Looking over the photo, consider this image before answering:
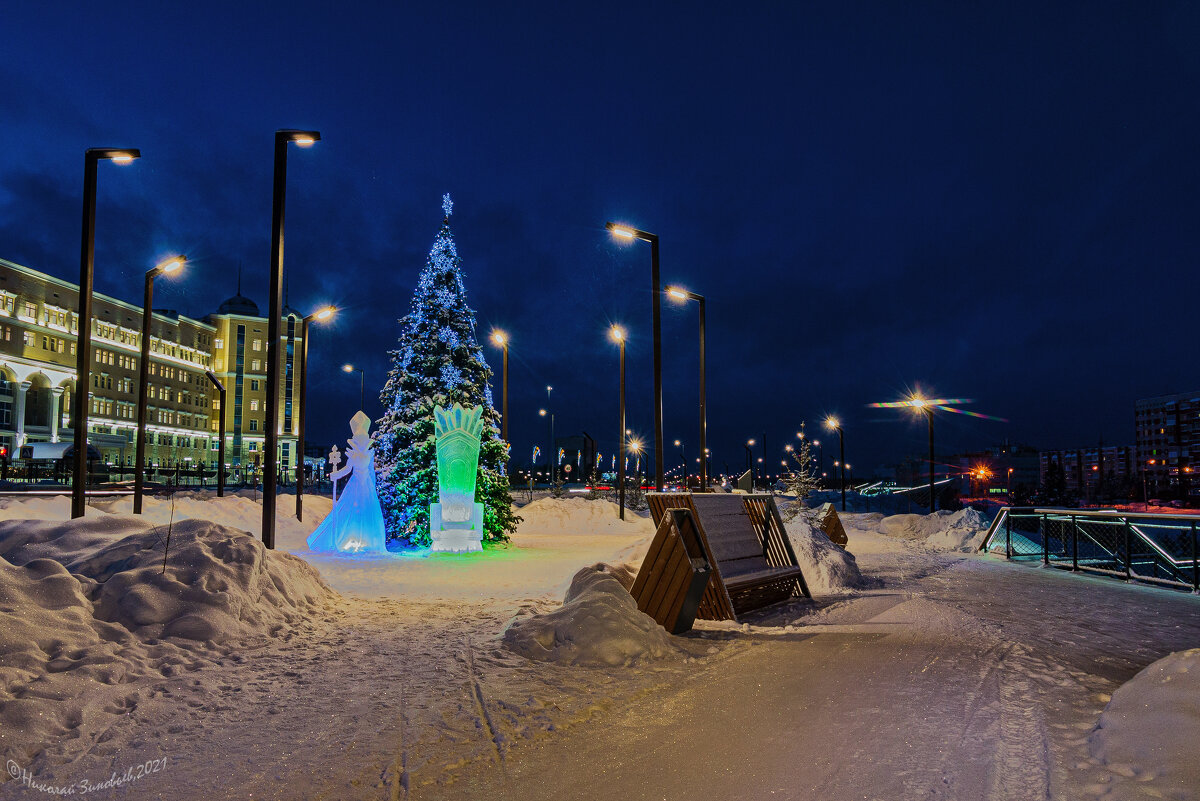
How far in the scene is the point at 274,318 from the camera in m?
12.2

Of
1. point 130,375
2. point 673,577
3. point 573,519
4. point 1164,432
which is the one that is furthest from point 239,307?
point 1164,432

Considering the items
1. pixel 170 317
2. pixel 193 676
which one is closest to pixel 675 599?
pixel 193 676

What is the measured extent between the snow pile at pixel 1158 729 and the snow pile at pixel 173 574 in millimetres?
7245

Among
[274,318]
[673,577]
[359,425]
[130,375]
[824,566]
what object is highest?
[130,375]

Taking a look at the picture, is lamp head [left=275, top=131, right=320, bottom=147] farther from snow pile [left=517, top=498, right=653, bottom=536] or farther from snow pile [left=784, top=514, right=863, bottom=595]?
snow pile [left=517, top=498, right=653, bottom=536]

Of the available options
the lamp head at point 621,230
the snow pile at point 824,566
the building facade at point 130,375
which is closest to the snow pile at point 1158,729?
the snow pile at point 824,566

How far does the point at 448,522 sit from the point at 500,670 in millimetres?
14228

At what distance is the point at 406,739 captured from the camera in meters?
4.84

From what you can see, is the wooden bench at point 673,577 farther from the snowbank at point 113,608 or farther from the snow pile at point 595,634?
the snowbank at point 113,608

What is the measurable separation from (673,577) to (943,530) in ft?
75.3

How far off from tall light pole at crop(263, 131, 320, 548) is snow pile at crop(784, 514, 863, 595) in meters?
8.58

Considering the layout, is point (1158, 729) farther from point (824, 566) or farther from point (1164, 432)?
point (1164, 432)

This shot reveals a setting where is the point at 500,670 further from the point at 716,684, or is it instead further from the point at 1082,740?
the point at 1082,740

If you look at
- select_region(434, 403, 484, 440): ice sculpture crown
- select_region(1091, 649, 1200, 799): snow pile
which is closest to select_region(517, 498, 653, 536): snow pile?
select_region(434, 403, 484, 440): ice sculpture crown
